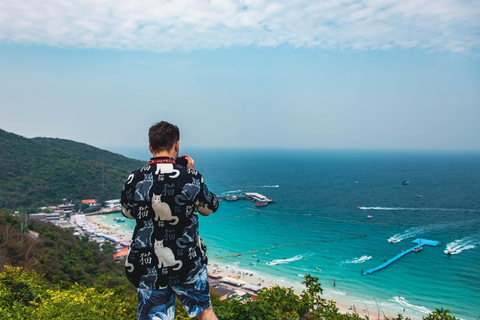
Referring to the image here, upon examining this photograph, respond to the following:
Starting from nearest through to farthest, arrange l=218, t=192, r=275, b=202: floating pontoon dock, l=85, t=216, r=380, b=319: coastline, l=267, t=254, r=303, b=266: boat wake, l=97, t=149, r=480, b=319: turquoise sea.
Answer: l=85, t=216, r=380, b=319: coastline < l=97, t=149, r=480, b=319: turquoise sea < l=267, t=254, r=303, b=266: boat wake < l=218, t=192, r=275, b=202: floating pontoon dock

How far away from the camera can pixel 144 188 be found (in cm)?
159

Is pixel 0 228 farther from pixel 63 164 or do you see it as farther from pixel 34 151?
pixel 34 151

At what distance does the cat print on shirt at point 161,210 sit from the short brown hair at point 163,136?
0.31 metres

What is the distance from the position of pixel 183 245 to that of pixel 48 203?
44520 mm

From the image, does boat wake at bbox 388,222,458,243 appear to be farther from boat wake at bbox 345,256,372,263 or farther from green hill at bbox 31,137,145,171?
green hill at bbox 31,137,145,171

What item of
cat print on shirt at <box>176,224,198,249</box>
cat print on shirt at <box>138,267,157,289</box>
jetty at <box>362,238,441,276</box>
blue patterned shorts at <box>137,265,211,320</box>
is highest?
cat print on shirt at <box>176,224,198,249</box>

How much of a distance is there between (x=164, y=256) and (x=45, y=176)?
49.7 metres

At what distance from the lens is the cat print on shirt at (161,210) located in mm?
1557

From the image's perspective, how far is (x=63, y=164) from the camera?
4809 centimetres

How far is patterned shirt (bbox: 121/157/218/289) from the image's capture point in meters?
1.57

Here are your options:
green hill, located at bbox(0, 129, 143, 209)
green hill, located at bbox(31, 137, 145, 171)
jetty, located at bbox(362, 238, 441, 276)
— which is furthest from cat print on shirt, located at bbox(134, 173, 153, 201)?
green hill, located at bbox(31, 137, 145, 171)

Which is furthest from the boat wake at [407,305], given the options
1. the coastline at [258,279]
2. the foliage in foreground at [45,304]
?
the foliage in foreground at [45,304]

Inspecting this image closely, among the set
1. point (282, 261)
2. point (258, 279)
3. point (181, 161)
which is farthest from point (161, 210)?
point (282, 261)

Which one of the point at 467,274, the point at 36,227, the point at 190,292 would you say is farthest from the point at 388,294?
the point at 36,227
